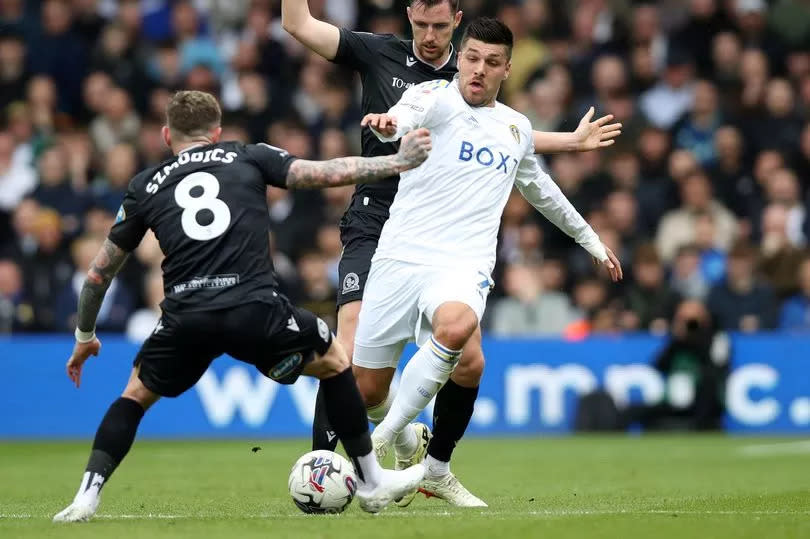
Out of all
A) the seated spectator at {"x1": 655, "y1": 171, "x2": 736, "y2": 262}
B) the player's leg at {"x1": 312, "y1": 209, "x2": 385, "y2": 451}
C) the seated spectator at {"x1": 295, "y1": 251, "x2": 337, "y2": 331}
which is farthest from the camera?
the seated spectator at {"x1": 655, "y1": 171, "x2": 736, "y2": 262}

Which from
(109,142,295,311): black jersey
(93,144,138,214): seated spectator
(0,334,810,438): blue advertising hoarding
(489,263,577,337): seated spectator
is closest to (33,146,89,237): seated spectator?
(93,144,138,214): seated spectator

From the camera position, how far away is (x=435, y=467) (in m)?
8.68

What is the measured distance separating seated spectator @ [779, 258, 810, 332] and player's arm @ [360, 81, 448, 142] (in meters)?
9.16

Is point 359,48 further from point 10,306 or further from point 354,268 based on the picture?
point 10,306

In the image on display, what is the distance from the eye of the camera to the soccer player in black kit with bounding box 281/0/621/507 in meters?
8.70

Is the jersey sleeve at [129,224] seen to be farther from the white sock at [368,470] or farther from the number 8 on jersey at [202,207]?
the white sock at [368,470]

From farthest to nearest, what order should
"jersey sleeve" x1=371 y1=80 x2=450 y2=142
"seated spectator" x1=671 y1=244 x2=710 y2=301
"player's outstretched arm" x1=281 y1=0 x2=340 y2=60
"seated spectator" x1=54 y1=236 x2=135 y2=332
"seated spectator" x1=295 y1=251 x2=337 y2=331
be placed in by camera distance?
"seated spectator" x1=671 y1=244 x2=710 y2=301, "seated spectator" x1=54 y1=236 x2=135 y2=332, "seated spectator" x1=295 y1=251 x2=337 y2=331, "player's outstretched arm" x1=281 y1=0 x2=340 y2=60, "jersey sleeve" x1=371 y1=80 x2=450 y2=142

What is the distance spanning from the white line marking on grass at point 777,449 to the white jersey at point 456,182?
6268 millimetres

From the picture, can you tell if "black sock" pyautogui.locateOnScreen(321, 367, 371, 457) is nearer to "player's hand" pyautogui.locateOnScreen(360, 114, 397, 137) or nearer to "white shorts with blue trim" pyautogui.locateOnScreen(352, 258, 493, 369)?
"white shorts with blue trim" pyautogui.locateOnScreen(352, 258, 493, 369)

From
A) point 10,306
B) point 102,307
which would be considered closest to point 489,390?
point 102,307

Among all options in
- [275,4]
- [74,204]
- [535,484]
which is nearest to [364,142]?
[535,484]

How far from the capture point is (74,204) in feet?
57.5

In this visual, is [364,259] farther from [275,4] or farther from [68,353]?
[275,4]

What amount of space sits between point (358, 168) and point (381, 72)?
2042 mm
